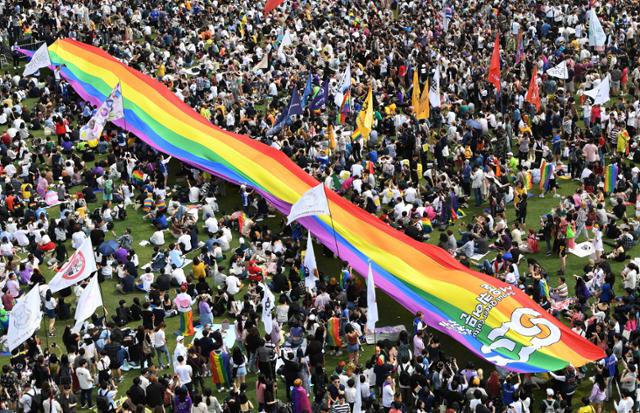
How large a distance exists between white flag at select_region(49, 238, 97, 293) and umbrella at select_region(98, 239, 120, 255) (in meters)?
5.22

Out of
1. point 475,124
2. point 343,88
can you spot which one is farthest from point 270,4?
point 475,124

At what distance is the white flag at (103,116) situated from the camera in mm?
36469

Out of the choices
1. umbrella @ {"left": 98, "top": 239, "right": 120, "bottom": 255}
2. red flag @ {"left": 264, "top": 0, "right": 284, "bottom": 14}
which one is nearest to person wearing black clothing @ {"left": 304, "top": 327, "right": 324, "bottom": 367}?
umbrella @ {"left": 98, "top": 239, "right": 120, "bottom": 255}

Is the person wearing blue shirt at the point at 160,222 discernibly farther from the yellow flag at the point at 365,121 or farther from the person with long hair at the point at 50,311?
the yellow flag at the point at 365,121

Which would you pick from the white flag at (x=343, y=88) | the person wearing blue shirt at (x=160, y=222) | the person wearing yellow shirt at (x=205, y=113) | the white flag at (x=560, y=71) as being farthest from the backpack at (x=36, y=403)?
the white flag at (x=560, y=71)

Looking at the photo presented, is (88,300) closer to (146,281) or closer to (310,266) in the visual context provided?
(146,281)

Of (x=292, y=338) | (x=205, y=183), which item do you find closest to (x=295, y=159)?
(x=205, y=183)

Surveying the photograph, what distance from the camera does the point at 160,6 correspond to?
177ft

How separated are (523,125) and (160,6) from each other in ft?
69.9

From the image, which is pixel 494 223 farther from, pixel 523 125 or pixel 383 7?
pixel 383 7

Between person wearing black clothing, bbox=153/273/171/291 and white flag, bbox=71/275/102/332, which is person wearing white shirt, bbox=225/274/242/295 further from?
white flag, bbox=71/275/102/332

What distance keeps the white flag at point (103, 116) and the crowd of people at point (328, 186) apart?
1.48 metres

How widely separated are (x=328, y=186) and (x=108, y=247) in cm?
703

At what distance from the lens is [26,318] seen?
25.5m
